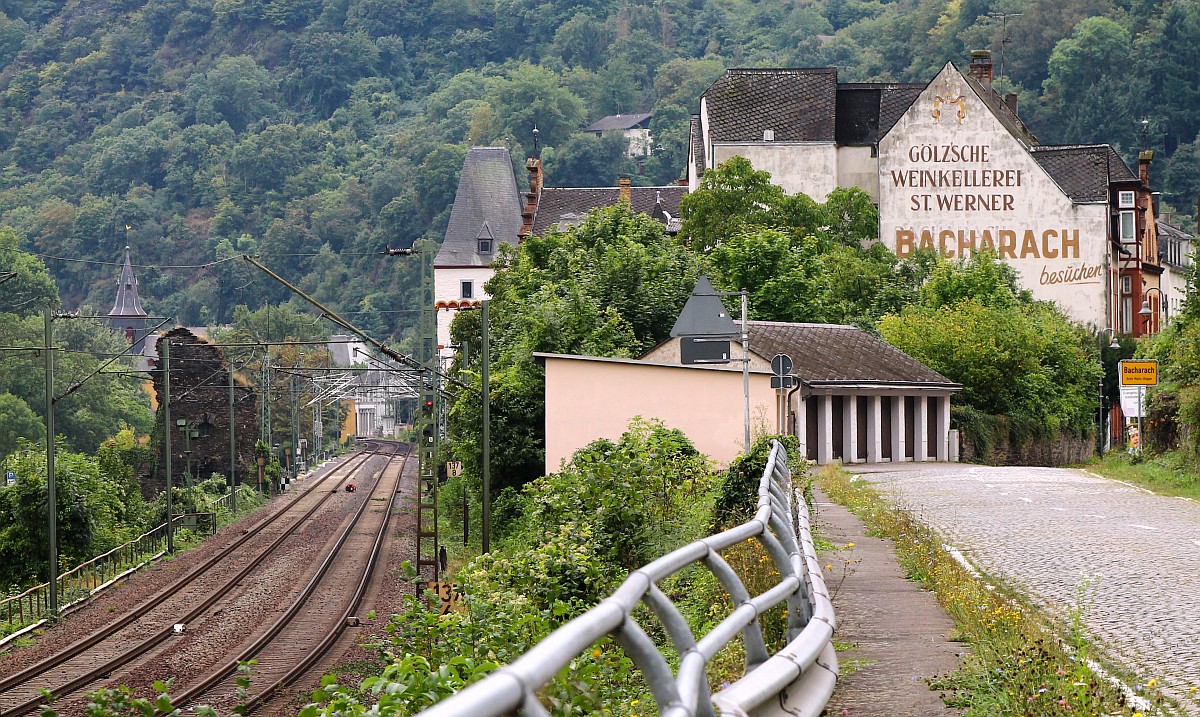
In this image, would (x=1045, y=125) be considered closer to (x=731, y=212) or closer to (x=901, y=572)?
(x=731, y=212)

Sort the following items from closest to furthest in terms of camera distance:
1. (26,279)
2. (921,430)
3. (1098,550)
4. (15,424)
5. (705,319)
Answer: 1. (1098,550)
2. (705,319)
3. (921,430)
4. (15,424)
5. (26,279)

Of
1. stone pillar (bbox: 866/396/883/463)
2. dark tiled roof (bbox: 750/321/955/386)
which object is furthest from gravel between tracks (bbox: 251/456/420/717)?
stone pillar (bbox: 866/396/883/463)

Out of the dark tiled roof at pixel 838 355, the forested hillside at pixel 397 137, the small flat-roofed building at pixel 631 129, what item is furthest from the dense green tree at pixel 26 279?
the dark tiled roof at pixel 838 355

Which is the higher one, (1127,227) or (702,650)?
(1127,227)

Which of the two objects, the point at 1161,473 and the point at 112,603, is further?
the point at 112,603

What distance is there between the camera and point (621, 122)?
7136 inches

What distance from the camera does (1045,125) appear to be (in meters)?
113

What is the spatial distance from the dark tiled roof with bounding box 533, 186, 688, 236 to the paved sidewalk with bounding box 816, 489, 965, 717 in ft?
225

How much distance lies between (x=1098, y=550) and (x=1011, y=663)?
9.63m

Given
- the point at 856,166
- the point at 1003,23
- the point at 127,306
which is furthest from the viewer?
the point at 127,306

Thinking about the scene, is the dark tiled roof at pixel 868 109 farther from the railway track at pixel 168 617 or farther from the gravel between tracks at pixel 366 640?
the gravel between tracks at pixel 366 640

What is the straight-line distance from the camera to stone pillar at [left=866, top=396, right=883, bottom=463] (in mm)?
44219

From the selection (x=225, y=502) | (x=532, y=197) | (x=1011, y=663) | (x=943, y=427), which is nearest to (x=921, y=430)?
(x=943, y=427)

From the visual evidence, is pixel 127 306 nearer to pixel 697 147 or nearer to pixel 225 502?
pixel 697 147
